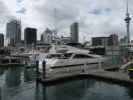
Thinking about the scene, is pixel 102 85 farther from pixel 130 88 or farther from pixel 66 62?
pixel 66 62

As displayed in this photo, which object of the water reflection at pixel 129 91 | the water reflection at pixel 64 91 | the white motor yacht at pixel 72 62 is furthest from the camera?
the white motor yacht at pixel 72 62

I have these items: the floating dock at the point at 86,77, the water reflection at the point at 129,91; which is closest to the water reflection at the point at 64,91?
the floating dock at the point at 86,77

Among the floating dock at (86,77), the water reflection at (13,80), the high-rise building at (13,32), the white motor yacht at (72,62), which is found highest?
the high-rise building at (13,32)

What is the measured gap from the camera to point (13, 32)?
341 ft

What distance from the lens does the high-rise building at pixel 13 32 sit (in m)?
87.6

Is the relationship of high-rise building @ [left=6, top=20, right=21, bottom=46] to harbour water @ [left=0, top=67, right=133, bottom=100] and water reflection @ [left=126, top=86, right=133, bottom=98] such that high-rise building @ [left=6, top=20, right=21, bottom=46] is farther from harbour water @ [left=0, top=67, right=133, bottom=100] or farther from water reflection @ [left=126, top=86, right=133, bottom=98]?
water reflection @ [left=126, top=86, right=133, bottom=98]

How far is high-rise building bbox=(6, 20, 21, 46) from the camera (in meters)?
87.6

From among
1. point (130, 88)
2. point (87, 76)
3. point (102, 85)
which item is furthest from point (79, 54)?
point (130, 88)

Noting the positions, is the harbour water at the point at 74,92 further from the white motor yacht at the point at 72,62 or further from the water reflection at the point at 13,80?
the white motor yacht at the point at 72,62

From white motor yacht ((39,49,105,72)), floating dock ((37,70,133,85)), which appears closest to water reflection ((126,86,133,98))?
floating dock ((37,70,133,85))

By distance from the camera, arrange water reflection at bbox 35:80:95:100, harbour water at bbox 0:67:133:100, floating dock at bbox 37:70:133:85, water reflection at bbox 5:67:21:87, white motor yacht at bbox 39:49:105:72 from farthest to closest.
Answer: white motor yacht at bbox 39:49:105:72 < water reflection at bbox 5:67:21:87 < floating dock at bbox 37:70:133:85 < water reflection at bbox 35:80:95:100 < harbour water at bbox 0:67:133:100

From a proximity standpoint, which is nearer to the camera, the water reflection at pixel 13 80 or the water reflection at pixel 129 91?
the water reflection at pixel 129 91

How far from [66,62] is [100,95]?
8356mm

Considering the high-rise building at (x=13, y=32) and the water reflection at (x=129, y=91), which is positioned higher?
the high-rise building at (x=13, y=32)
